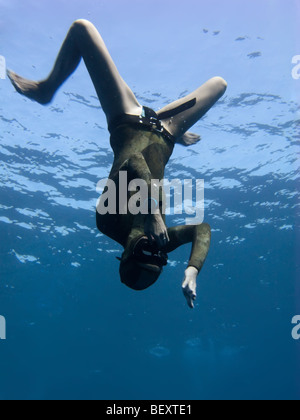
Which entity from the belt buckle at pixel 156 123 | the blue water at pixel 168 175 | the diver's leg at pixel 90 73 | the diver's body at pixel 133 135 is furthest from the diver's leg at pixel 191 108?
the blue water at pixel 168 175

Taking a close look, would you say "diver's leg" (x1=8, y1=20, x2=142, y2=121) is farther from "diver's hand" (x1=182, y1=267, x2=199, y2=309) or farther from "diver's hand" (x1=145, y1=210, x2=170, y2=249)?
"diver's hand" (x1=182, y1=267, x2=199, y2=309)

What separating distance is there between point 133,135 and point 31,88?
1629 mm

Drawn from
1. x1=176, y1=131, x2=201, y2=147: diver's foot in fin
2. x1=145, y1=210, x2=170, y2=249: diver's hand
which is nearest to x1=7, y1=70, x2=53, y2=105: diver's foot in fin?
x1=176, y1=131, x2=201, y2=147: diver's foot in fin

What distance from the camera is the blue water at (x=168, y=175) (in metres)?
10.7

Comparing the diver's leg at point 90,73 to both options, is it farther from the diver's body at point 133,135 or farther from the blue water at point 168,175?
the blue water at point 168,175

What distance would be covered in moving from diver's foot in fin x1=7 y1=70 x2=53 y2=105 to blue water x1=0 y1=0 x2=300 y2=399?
6.49 metres

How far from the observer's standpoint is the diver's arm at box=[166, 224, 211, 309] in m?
3.21

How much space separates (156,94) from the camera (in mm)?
12594

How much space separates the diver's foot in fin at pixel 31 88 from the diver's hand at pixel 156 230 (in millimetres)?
2565

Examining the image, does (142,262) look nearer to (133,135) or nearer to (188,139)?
(133,135)

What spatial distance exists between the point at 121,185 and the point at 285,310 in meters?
37.0

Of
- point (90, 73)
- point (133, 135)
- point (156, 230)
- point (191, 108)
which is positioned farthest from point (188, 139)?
point (156, 230)

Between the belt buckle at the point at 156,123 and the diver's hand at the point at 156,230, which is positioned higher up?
the belt buckle at the point at 156,123
